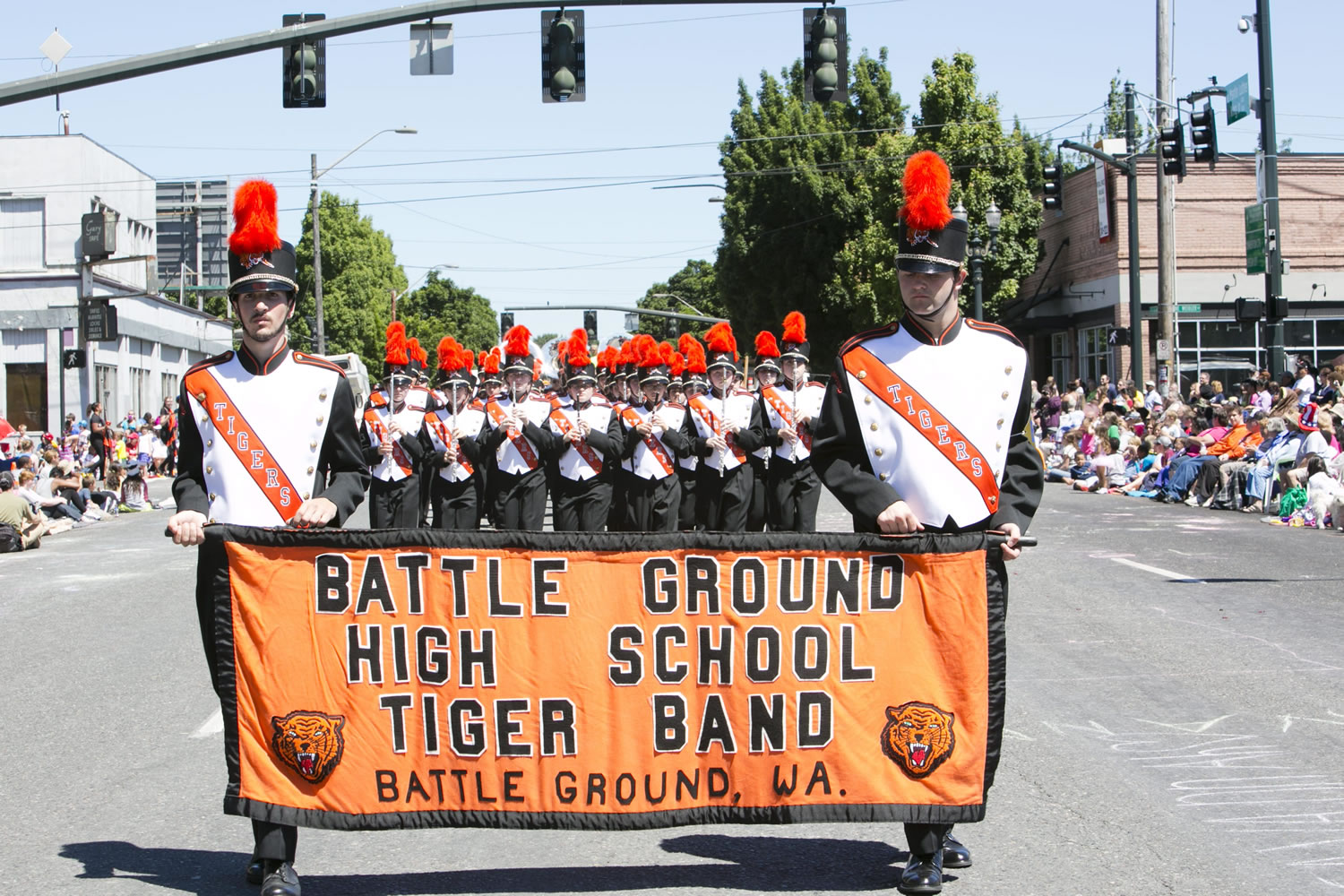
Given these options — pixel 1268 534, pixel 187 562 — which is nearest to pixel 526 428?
pixel 187 562

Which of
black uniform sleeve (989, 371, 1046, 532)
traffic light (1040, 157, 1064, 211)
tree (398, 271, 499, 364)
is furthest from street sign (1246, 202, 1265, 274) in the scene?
tree (398, 271, 499, 364)

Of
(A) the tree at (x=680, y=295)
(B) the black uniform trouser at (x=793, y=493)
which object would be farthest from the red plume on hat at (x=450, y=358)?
(A) the tree at (x=680, y=295)

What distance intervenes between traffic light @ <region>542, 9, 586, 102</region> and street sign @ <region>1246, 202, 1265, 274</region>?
15558mm

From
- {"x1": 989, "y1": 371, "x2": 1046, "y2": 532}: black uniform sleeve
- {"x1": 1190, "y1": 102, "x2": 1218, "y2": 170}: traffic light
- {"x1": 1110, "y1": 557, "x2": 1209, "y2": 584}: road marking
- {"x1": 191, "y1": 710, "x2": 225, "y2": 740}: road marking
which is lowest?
{"x1": 191, "y1": 710, "x2": 225, "y2": 740}: road marking

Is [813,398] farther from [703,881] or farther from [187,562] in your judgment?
[703,881]

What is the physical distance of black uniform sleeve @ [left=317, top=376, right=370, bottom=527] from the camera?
5184 millimetres

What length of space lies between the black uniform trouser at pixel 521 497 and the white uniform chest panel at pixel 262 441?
7435mm

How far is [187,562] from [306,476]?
1142 cm

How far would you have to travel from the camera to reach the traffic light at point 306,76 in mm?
15539

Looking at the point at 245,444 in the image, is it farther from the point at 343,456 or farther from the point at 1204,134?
the point at 1204,134

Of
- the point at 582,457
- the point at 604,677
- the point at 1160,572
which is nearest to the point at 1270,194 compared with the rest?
the point at 1160,572

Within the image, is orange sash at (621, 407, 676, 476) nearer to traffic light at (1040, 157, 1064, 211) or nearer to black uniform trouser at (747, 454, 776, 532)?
black uniform trouser at (747, 454, 776, 532)

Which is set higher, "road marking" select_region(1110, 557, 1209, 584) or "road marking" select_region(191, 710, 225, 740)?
"road marking" select_region(1110, 557, 1209, 584)

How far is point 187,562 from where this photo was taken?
15891mm
